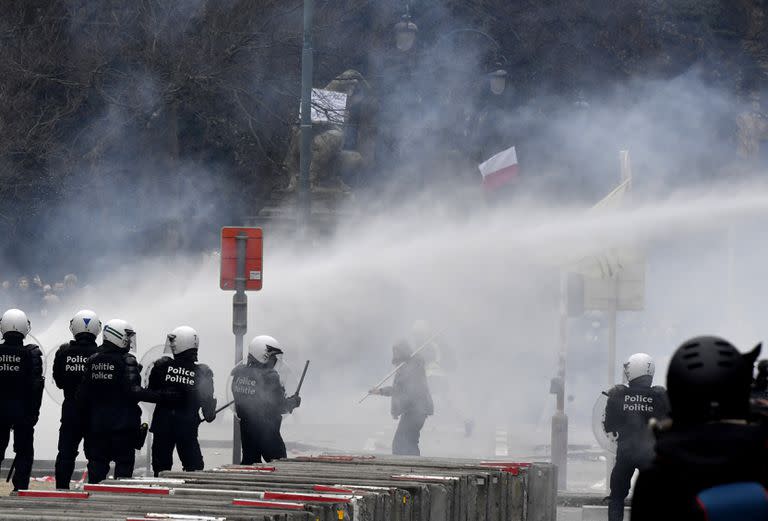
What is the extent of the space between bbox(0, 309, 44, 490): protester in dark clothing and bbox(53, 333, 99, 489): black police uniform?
20cm

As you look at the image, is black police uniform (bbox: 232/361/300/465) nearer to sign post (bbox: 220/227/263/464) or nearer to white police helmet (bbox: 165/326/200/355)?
white police helmet (bbox: 165/326/200/355)

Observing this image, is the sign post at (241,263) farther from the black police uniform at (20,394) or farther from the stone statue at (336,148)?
the stone statue at (336,148)

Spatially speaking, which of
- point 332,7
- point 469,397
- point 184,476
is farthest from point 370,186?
point 184,476

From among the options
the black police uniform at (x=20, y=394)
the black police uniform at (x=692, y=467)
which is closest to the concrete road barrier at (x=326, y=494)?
the black police uniform at (x=692, y=467)

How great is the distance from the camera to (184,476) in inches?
327

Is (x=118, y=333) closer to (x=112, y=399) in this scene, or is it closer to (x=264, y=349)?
(x=112, y=399)

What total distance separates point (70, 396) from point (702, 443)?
9249 millimetres

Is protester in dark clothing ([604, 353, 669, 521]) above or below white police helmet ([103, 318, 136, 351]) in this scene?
below

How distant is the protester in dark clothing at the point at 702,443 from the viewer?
148 inches

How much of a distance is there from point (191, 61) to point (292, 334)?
6.20 m

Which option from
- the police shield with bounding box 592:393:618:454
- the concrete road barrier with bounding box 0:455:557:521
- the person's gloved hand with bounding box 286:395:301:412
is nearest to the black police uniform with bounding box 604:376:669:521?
the police shield with bounding box 592:393:618:454

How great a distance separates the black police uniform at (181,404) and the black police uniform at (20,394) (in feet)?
3.98

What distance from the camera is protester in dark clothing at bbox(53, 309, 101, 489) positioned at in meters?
12.3

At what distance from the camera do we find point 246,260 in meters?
14.9
